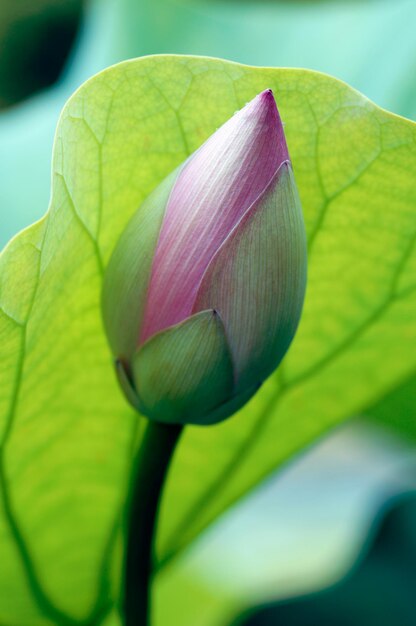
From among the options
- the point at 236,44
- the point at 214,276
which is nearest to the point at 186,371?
the point at 214,276

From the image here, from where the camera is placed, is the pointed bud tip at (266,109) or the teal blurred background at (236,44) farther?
the teal blurred background at (236,44)

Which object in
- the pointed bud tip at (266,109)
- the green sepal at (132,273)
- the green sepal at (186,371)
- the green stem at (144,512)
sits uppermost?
the pointed bud tip at (266,109)

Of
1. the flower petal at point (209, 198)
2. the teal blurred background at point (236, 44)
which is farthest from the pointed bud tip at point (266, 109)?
the teal blurred background at point (236, 44)

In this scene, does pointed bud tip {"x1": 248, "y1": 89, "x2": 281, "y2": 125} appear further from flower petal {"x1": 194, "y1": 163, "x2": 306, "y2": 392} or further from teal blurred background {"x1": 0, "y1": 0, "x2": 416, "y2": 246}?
teal blurred background {"x1": 0, "y1": 0, "x2": 416, "y2": 246}

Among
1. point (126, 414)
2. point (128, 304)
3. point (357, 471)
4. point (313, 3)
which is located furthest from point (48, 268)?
point (313, 3)

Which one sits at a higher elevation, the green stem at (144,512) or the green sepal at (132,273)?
the green sepal at (132,273)

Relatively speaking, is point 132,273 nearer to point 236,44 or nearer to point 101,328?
point 101,328

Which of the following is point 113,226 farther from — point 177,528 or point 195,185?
point 177,528

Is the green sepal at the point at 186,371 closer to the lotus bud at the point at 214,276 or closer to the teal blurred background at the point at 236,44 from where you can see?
the lotus bud at the point at 214,276
